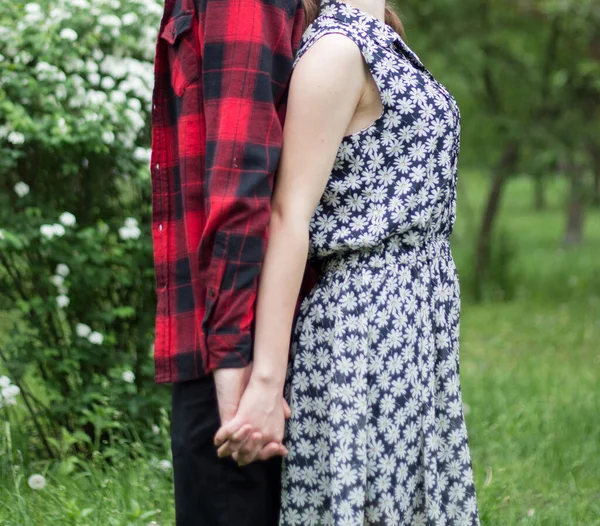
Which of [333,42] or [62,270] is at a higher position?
[333,42]

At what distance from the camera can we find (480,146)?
972 cm

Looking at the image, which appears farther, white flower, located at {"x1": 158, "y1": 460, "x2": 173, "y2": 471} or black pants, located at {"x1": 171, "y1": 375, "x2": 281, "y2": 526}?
white flower, located at {"x1": 158, "y1": 460, "x2": 173, "y2": 471}

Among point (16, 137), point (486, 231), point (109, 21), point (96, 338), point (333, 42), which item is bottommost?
point (486, 231)

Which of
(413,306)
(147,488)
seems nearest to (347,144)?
(413,306)

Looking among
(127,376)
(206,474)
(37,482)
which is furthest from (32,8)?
(206,474)

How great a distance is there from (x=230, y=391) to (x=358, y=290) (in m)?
0.32

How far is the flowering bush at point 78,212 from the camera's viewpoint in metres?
3.48

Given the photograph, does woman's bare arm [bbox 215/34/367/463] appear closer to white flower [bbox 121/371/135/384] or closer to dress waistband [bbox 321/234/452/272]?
dress waistband [bbox 321/234/452/272]

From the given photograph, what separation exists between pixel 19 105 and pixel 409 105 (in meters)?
2.05

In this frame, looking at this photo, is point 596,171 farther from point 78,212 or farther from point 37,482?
point 37,482

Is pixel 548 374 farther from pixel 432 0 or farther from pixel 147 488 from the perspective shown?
pixel 432 0

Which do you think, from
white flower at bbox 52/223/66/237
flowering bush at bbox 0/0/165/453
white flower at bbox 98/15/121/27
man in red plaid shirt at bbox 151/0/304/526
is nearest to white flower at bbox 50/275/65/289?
flowering bush at bbox 0/0/165/453

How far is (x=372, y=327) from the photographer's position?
5.88 feet

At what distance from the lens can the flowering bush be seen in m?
3.48
